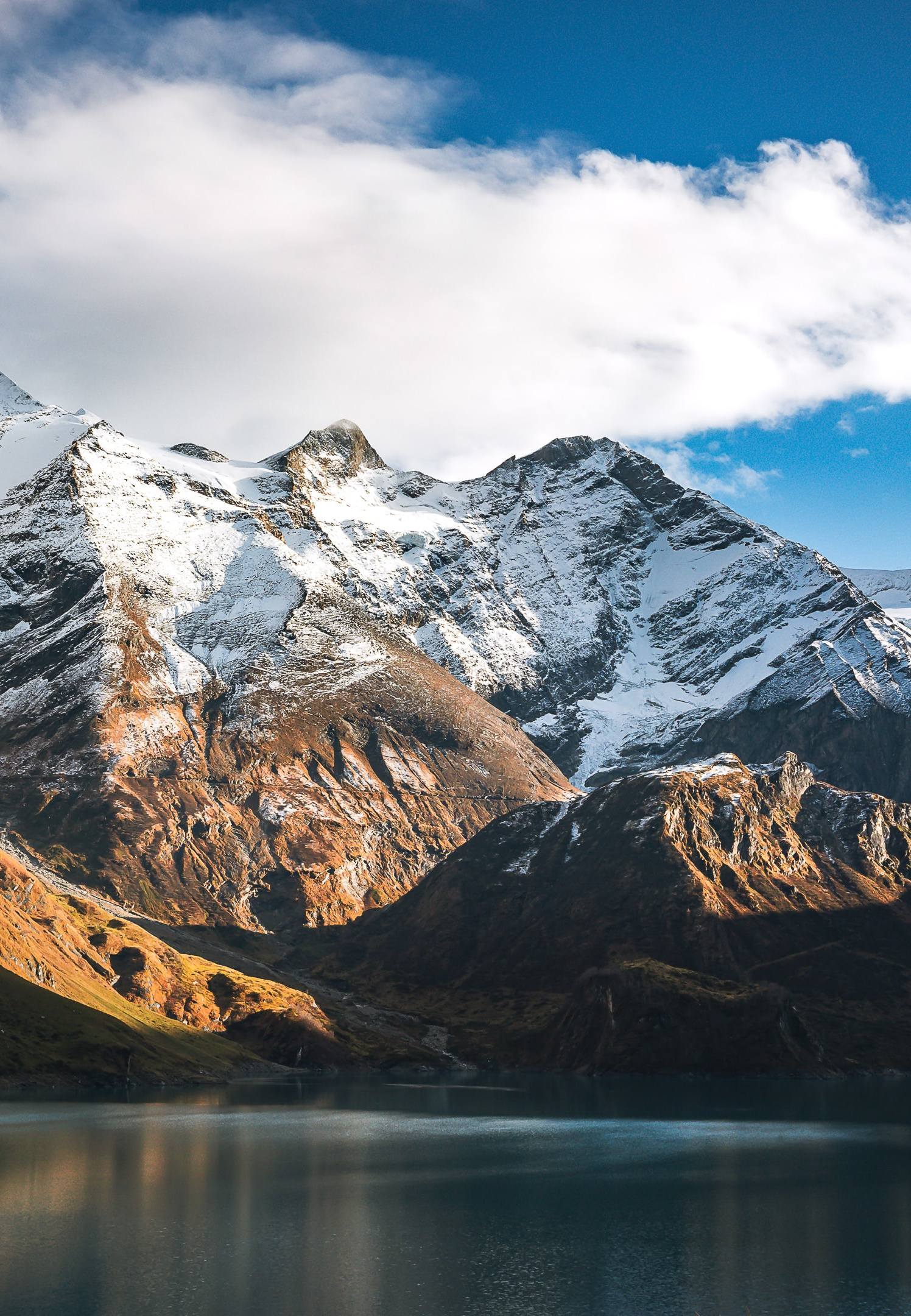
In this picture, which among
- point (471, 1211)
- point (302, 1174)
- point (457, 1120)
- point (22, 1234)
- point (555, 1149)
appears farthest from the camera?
point (457, 1120)

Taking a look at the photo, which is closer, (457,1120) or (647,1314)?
(647,1314)

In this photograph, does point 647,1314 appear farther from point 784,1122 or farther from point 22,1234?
point 784,1122

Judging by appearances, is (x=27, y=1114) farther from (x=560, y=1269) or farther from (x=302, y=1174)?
(x=560, y=1269)

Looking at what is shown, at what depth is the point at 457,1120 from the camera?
196625 mm

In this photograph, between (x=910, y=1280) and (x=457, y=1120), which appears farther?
(x=457, y=1120)

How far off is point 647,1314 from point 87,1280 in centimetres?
3862

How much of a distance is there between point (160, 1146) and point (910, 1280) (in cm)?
9078

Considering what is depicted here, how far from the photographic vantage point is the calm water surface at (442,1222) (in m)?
87.4

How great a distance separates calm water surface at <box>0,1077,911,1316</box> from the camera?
287 ft

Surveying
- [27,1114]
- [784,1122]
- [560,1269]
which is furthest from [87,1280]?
[784,1122]

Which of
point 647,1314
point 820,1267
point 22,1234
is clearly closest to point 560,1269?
point 647,1314

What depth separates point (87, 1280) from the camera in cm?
8850

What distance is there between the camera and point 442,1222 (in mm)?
113312

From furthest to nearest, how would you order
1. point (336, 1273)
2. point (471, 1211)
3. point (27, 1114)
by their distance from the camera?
point (27, 1114)
point (471, 1211)
point (336, 1273)
